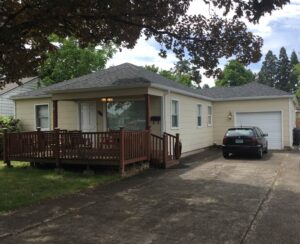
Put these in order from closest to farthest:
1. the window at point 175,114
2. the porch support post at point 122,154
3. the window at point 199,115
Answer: the porch support post at point 122,154 → the window at point 175,114 → the window at point 199,115

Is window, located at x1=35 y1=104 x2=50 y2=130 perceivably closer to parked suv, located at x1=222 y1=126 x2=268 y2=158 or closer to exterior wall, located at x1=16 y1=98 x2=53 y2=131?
exterior wall, located at x1=16 y1=98 x2=53 y2=131

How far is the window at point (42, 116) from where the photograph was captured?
21.4m

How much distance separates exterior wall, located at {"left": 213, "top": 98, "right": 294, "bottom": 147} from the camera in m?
23.8

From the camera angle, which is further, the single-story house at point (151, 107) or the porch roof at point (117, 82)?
the single-story house at point (151, 107)

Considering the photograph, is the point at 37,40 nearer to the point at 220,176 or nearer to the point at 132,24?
the point at 132,24

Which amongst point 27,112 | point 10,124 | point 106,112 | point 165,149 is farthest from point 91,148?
point 10,124

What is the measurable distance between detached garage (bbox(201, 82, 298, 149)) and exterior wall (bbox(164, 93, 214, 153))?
1.57m

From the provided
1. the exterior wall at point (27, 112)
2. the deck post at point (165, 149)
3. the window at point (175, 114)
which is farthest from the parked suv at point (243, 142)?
the exterior wall at point (27, 112)

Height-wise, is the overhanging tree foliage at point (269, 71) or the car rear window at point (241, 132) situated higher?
the overhanging tree foliage at point (269, 71)

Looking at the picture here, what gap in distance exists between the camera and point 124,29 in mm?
12414

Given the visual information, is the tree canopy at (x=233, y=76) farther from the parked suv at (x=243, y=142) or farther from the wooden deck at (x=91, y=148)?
the wooden deck at (x=91, y=148)

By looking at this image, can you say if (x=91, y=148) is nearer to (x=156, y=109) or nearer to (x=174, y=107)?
(x=156, y=109)

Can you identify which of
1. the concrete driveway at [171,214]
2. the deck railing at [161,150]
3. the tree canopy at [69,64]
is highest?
the tree canopy at [69,64]

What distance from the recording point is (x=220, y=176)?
12.8 m
